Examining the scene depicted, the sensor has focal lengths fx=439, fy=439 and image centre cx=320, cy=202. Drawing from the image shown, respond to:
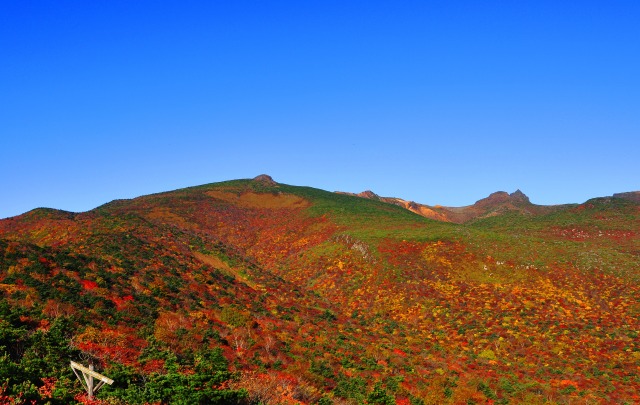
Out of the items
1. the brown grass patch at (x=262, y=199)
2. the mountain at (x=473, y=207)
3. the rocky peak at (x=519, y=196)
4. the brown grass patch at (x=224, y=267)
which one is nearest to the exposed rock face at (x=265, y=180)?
the brown grass patch at (x=262, y=199)

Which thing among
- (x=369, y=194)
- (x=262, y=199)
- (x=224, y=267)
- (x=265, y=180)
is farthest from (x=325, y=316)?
(x=369, y=194)

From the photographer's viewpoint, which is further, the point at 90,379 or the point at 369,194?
the point at 369,194

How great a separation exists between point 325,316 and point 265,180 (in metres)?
91.8

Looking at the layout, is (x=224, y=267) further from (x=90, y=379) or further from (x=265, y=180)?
(x=265, y=180)

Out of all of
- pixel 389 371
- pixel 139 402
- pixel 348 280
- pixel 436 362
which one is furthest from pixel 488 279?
pixel 139 402

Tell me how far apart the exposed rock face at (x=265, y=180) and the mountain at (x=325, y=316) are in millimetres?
56583

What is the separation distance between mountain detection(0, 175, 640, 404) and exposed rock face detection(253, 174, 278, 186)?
186 ft

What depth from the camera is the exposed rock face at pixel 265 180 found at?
400 feet

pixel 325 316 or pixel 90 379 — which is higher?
pixel 90 379

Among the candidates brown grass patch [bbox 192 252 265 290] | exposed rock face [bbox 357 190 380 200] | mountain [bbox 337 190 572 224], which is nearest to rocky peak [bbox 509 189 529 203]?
mountain [bbox 337 190 572 224]

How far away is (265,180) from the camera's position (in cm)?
12744

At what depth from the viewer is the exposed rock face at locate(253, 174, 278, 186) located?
122 metres

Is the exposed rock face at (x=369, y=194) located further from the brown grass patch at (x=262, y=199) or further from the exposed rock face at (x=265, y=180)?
the brown grass patch at (x=262, y=199)

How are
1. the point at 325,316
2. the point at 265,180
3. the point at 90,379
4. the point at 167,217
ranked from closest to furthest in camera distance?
1. the point at 90,379
2. the point at 325,316
3. the point at 167,217
4. the point at 265,180
